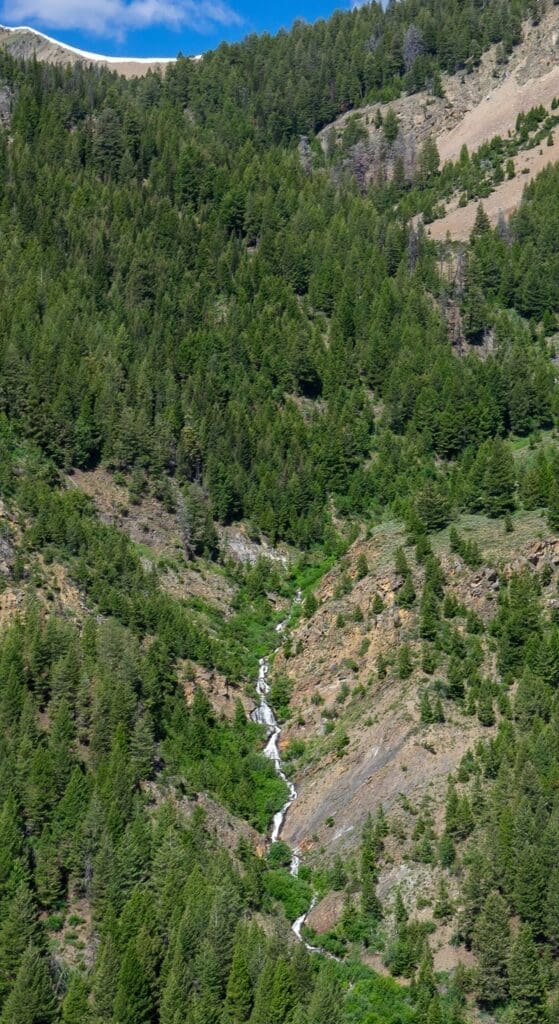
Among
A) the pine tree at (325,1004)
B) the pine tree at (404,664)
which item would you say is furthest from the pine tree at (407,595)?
the pine tree at (325,1004)

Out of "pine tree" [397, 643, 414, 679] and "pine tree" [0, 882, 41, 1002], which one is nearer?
"pine tree" [0, 882, 41, 1002]

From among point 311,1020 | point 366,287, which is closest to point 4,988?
point 311,1020

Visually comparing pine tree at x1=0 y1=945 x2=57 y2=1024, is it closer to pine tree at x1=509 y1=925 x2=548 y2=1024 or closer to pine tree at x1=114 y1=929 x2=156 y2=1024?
pine tree at x1=114 y1=929 x2=156 y2=1024

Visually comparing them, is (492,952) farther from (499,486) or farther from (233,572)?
(233,572)

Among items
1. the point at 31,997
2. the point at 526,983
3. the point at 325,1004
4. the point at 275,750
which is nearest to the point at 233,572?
the point at 275,750

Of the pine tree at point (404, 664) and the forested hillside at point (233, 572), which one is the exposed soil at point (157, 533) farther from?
the pine tree at point (404, 664)

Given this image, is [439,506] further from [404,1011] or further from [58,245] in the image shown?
[58,245]

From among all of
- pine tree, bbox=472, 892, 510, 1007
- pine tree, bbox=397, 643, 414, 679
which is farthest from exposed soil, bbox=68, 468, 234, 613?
pine tree, bbox=472, 892, 510, 1007
